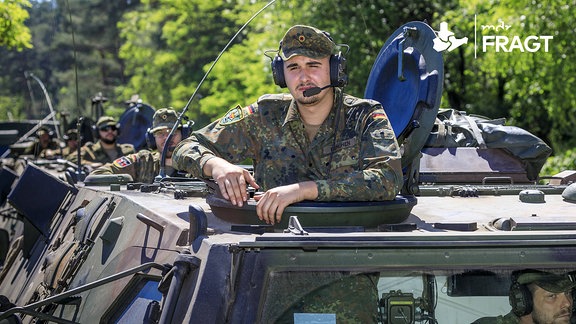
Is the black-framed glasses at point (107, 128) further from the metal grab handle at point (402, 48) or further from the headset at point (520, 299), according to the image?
the headset at point (520, 299)

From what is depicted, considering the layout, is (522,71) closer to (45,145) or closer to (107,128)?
(107,128)

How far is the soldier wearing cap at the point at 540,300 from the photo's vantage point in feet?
13.8

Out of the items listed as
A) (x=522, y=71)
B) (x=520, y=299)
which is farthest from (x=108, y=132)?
(x=520, y=299)

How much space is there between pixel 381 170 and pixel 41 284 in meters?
2.77

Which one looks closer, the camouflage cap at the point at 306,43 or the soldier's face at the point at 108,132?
the camouflage cap at the point at 306,43

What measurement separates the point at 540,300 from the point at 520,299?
87 millimetres

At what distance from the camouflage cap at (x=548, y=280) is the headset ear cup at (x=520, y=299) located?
0.03m

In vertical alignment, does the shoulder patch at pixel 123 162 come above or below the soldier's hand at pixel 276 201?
above

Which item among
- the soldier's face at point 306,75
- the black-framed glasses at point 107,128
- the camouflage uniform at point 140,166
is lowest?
the soldier's face at point 306,75

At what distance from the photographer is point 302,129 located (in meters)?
5.22

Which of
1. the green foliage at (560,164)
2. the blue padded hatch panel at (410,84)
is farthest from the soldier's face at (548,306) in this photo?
the green foliage at (560,164)

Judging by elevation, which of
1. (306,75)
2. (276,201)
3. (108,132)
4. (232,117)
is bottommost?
(276,201)

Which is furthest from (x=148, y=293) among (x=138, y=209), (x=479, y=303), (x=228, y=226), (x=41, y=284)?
(x=41, y=284)

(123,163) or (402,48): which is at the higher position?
(402,48)
